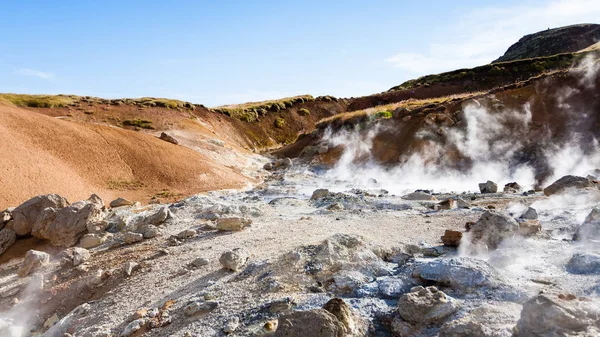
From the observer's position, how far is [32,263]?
9.51 meters

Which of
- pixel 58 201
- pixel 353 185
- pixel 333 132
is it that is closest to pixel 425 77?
pixel 333 132

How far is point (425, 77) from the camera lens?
60281 millimetres

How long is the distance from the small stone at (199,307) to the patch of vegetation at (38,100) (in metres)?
36.5

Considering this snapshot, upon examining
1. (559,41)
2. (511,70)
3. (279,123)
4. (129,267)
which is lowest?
(129,267)

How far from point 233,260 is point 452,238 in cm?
412

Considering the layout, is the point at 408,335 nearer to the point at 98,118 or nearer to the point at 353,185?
the point at 353,185

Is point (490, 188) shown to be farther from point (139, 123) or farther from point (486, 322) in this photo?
point (139, 123)

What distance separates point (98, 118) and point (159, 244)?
29276mm

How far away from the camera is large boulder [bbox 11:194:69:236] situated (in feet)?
38.8

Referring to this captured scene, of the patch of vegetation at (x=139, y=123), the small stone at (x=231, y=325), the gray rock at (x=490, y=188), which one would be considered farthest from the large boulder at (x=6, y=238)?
the patch of vegetation at (x=139, y=123)

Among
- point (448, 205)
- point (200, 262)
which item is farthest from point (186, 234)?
point (448, 205)

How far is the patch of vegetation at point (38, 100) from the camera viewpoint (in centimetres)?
3595

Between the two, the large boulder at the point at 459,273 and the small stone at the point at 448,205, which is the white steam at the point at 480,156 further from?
the large boulder at the point at 459,273

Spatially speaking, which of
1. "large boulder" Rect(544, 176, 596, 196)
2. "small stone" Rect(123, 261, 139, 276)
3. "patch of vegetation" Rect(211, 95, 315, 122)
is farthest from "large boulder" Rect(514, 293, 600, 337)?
"patch of vegetation" Rect(211, 95, 315, 122)
